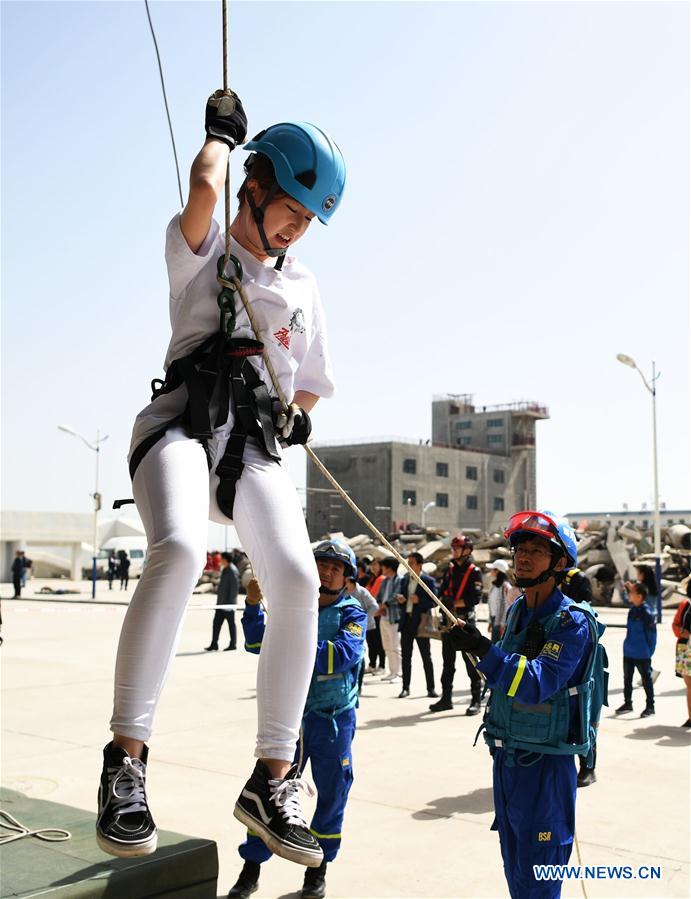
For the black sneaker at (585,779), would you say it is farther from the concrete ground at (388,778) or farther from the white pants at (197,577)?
the white pants at (197,577)

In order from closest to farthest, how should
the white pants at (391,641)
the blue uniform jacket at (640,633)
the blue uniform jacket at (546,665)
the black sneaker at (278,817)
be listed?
the black sneaker at (278,817) → the blue uniform jacket at (546,665) → the blue uniform jacket at (640,633) → the white pants at (391,641)

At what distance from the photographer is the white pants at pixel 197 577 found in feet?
7.62

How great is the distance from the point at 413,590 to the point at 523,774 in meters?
8.17

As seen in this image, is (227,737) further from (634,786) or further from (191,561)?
(191,561)

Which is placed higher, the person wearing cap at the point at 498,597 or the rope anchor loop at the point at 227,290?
the rope anchor loop at the point at 227,290

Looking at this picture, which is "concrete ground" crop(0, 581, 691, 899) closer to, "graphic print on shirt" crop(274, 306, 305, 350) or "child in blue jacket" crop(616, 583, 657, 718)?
"child in blue jacket" crop(616, 583, 657, 718)

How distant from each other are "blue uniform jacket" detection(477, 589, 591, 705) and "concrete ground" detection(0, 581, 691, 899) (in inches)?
75.8

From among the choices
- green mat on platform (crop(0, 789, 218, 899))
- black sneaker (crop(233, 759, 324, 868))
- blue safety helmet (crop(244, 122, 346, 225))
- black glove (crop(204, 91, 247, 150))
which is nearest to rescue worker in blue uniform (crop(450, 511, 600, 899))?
green mat on platform (crop(0, 789, 218, 899))

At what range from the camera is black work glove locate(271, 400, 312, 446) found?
2749 millimetres

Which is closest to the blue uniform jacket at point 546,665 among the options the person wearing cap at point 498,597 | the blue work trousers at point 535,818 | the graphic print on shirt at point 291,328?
the blue work trousers at point 535,818

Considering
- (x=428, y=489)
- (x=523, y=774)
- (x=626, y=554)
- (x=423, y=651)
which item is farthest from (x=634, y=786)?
(x=428, y=489)

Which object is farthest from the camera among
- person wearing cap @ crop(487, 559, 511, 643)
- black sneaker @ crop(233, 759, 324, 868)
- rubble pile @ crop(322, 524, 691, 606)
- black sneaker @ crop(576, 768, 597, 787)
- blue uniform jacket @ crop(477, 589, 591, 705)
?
rubble pile @ crop(322, 524, 691, 606)

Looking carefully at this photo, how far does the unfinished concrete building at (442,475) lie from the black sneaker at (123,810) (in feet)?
197

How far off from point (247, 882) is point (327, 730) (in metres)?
0.99
